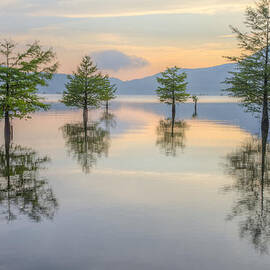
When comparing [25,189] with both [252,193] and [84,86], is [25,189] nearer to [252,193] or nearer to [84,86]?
[252,193]

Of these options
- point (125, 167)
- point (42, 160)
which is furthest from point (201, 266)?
point (42, 160)

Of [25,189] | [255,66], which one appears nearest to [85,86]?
[255,66]

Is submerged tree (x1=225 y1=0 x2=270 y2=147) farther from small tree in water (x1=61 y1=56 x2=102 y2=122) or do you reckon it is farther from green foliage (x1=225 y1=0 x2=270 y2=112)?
small tree in water (x1=61 y1=56 x2=102 y2=122)

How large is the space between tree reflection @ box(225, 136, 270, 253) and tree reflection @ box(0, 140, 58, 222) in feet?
18.9

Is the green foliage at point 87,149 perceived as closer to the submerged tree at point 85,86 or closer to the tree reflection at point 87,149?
the tree reflection at point 87,149

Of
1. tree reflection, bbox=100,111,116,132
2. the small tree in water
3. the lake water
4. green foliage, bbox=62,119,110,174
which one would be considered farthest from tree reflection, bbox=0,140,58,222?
the small tree in water

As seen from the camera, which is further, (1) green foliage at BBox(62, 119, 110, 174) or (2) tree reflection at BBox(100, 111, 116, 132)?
(2) tree reflection at BBox(100, 111, 116, 132)

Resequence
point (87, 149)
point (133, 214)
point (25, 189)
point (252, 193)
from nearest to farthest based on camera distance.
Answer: point (133, 214) → point (252, 193) → point (25, 189) → point (87, 149)

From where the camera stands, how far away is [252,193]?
14.5 m

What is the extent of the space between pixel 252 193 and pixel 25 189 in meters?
8.62

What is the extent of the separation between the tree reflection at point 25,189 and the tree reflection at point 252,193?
18.9 ft

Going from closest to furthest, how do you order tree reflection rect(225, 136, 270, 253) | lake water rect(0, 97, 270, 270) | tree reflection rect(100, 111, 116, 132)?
lake water rect(0, 97, 270, 270) < tree reflection rect(225, 136, 270, 253) < tree reflection rect(100, 111, 116, 132)

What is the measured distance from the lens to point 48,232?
10.2 meters

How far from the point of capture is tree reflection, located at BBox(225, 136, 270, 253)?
1021 centimetres
